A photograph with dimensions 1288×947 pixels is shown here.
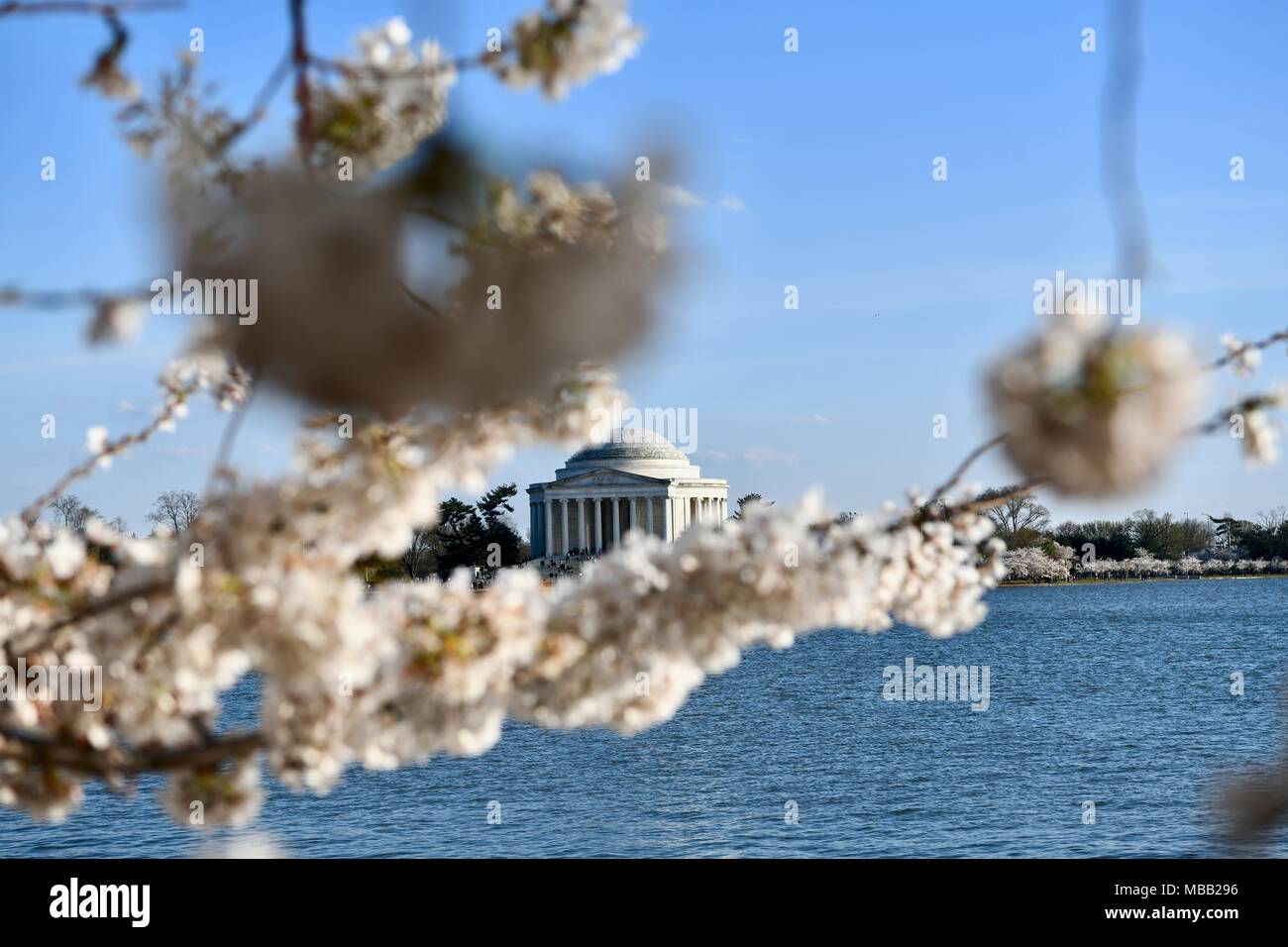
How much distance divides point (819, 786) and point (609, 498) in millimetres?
53531

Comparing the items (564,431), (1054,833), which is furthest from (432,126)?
(1054,833)

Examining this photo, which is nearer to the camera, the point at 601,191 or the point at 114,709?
the point at 601,191

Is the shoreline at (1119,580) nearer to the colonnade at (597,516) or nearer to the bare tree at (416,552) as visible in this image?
the colonnade at (597,516)

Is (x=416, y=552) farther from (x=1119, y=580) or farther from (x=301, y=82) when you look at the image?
(x=1119, y=580)

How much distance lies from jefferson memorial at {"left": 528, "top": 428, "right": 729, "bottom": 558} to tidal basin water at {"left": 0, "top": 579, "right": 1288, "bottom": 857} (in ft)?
106

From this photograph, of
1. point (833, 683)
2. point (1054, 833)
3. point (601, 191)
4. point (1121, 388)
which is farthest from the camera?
point (833, 683)

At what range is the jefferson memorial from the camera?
77.4 meters

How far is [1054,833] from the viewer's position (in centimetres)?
2130

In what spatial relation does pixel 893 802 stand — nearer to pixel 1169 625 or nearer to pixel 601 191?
pixel 601 191

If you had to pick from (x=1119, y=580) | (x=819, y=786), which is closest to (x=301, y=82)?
(x=819, y=786)

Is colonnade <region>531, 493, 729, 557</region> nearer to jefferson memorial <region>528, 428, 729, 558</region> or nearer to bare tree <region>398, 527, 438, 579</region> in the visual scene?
jefferson memorial <region>528, 428, 729, 558</region>

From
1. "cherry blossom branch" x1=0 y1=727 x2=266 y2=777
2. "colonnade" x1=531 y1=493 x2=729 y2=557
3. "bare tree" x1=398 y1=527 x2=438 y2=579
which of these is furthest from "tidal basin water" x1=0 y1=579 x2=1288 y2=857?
"colonnade" x1=531 y1=493 x2=729 y2=557

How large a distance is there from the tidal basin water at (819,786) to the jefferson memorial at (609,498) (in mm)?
32214
